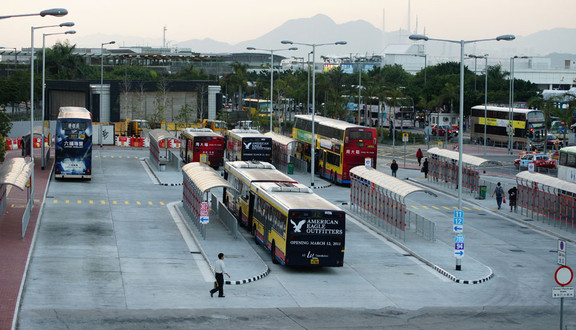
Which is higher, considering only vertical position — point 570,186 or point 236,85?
point 236,85

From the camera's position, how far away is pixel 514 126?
319ft

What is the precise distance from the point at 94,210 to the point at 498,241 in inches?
821

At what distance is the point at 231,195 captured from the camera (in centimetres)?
4356

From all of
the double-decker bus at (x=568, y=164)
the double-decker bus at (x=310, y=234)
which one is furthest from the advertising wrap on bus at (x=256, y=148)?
the double-decker bus at (x=310, y=234)

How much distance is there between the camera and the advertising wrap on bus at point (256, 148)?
62.0 m

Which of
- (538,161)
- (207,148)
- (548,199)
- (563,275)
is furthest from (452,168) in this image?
(563,275)

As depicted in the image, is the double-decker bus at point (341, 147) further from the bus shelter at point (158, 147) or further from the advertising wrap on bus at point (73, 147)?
the advertising wrap on bus at point (73, 147)

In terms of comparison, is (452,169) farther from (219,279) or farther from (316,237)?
(219,279)

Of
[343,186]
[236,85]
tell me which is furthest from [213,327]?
[236,85]

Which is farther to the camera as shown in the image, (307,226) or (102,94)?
(102,94)

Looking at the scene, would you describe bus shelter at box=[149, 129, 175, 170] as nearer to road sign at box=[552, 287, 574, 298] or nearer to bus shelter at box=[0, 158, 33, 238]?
bus shelter at box=[0, 158, 33, 238]

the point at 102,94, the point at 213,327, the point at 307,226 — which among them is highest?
the point at 102,94

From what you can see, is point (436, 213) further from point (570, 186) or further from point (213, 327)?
point (213, 327)

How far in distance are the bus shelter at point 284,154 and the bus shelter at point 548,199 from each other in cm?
2163
